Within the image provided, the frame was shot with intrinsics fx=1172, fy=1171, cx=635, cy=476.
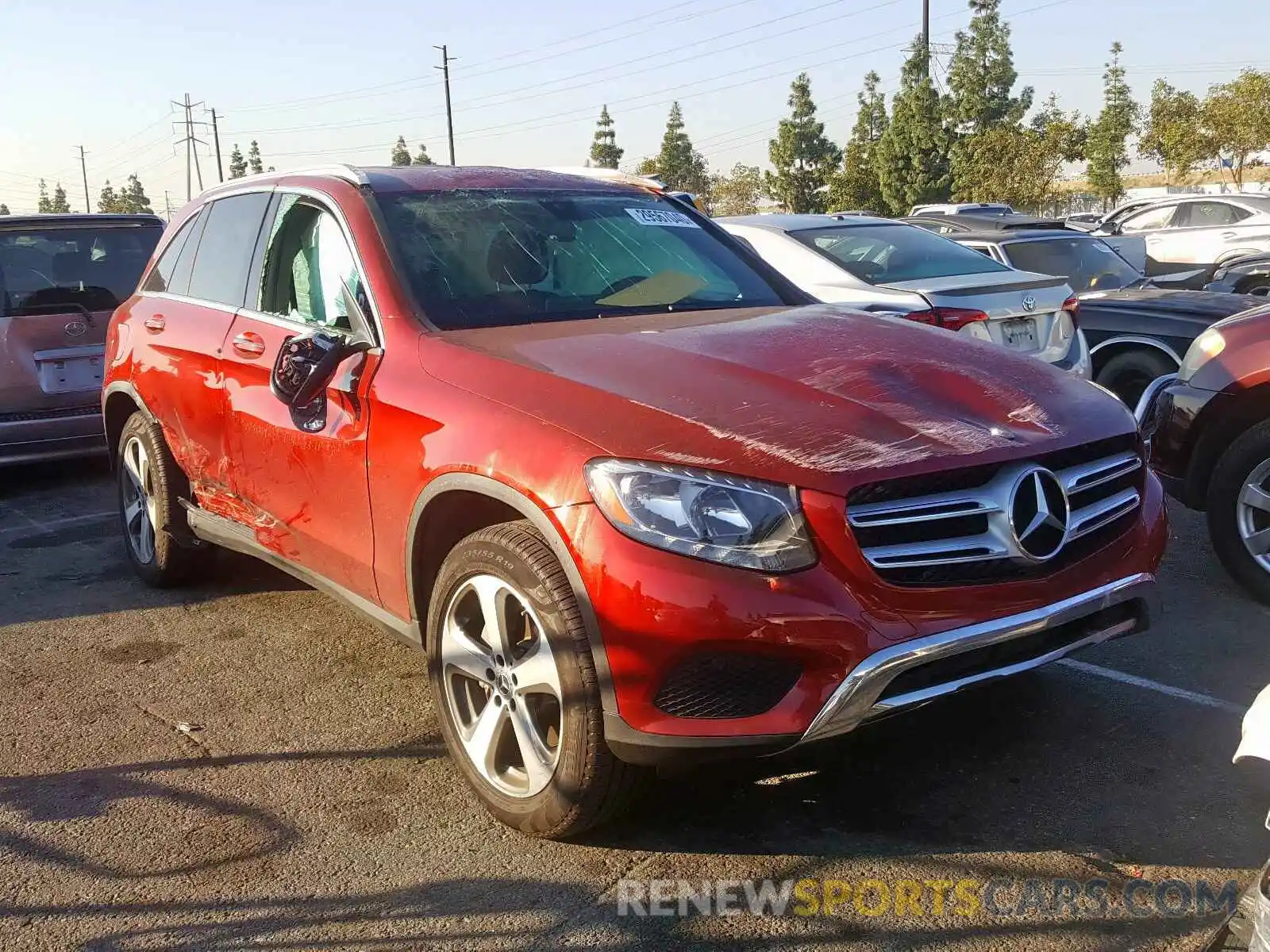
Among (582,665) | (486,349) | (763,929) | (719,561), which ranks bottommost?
(763,929)

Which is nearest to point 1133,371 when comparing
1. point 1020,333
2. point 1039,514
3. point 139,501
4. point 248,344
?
point 1020,333

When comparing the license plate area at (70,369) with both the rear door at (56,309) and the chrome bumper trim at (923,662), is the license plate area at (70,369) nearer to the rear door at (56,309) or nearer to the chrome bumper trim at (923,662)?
the rear door at (56,309)

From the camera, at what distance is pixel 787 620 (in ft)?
8.63

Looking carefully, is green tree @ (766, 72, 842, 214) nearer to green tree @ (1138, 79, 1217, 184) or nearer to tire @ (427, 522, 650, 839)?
green tree @ (1138, 79, 1217, 184)

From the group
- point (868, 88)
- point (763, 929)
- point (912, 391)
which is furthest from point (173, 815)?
point (868, 88)

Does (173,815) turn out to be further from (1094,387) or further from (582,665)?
(1094,387)

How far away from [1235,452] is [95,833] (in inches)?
171

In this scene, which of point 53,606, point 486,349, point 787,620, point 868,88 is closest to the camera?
point 787,620

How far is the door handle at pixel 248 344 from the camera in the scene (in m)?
4.18

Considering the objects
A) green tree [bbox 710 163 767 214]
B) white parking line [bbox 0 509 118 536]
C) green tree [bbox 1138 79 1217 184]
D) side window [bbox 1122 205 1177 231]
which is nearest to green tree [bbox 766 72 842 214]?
green tree [bbox 710 163 767 214]

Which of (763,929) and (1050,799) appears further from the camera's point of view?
(1050,799)

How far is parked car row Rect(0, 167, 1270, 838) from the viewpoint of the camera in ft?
8.81

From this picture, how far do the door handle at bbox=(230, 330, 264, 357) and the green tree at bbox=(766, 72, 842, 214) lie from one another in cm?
6798

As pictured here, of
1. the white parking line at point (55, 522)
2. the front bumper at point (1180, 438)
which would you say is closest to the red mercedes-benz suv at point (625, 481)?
the front bumper at point (1180, 438)
